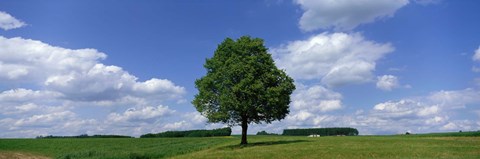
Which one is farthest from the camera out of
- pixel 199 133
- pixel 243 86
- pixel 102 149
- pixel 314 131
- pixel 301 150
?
pixel 314 131

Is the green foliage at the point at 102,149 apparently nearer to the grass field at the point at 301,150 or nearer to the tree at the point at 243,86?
the grass field at the point at 301,150

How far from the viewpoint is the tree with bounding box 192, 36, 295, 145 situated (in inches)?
2315

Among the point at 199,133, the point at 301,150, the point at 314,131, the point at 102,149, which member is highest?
the point at 314,131

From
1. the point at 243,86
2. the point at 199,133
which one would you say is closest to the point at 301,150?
the point at 243,86

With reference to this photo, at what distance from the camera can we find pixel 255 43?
61594 millimetres

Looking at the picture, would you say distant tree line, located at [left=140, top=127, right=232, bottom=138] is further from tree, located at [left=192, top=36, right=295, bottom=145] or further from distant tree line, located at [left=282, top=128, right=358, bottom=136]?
tree, located at [left=192, top=36, right=295, bottom=145]

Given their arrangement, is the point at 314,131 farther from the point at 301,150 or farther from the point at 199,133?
the point at 301,150

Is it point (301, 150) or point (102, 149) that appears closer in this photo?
point (301, 150)

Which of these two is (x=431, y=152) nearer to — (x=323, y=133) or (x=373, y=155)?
(x=373, y=155)

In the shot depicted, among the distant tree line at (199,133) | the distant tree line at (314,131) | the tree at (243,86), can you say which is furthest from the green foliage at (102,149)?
the distant tree line at (314,131)

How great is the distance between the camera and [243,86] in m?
58.5

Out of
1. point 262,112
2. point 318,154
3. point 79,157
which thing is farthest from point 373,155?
point 79,157

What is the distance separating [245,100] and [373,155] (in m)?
22.6

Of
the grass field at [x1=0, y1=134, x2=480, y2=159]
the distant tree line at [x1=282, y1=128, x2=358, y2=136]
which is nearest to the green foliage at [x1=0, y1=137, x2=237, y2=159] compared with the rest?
the grass field at [x1=0, y1=134, x2=480, y2=159]
